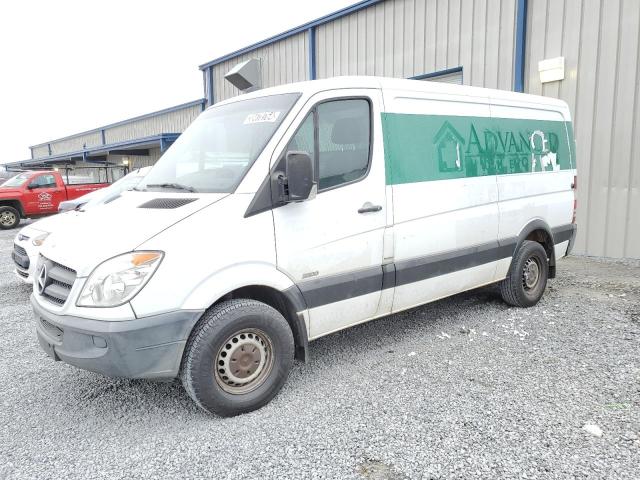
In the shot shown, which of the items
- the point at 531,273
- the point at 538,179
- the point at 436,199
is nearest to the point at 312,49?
the point at 538,179

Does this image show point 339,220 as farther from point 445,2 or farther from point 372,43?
point 372,43

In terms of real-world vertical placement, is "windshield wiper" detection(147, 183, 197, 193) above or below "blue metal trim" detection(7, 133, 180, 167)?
below

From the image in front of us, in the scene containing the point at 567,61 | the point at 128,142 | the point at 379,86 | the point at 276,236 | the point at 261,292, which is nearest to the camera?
the point at 276,236

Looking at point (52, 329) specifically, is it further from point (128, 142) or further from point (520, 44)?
point (128, 142)

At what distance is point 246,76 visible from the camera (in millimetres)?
13820

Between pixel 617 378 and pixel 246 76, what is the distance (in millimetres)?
12379

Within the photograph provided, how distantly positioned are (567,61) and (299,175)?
6.90 m

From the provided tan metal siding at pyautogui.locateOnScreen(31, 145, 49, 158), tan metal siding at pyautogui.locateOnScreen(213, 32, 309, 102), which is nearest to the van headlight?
tan metal siding at pyautogui.locateOnScreen(213, 32, 309, 102)

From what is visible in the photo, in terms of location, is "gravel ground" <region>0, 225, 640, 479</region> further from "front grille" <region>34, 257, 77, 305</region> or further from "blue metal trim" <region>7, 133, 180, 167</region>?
"blue metal trim" <region>7, 133, 180, 167</region>

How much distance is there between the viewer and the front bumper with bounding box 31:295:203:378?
2799mm

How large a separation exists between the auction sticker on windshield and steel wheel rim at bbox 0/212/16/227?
1481cm

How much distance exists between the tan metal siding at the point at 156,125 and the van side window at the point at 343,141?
16.8 metres

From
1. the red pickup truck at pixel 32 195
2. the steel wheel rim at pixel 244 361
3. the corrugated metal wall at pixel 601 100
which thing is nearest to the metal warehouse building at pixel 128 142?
the red pickup truck at pixel 32 195

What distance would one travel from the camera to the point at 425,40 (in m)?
9.75
